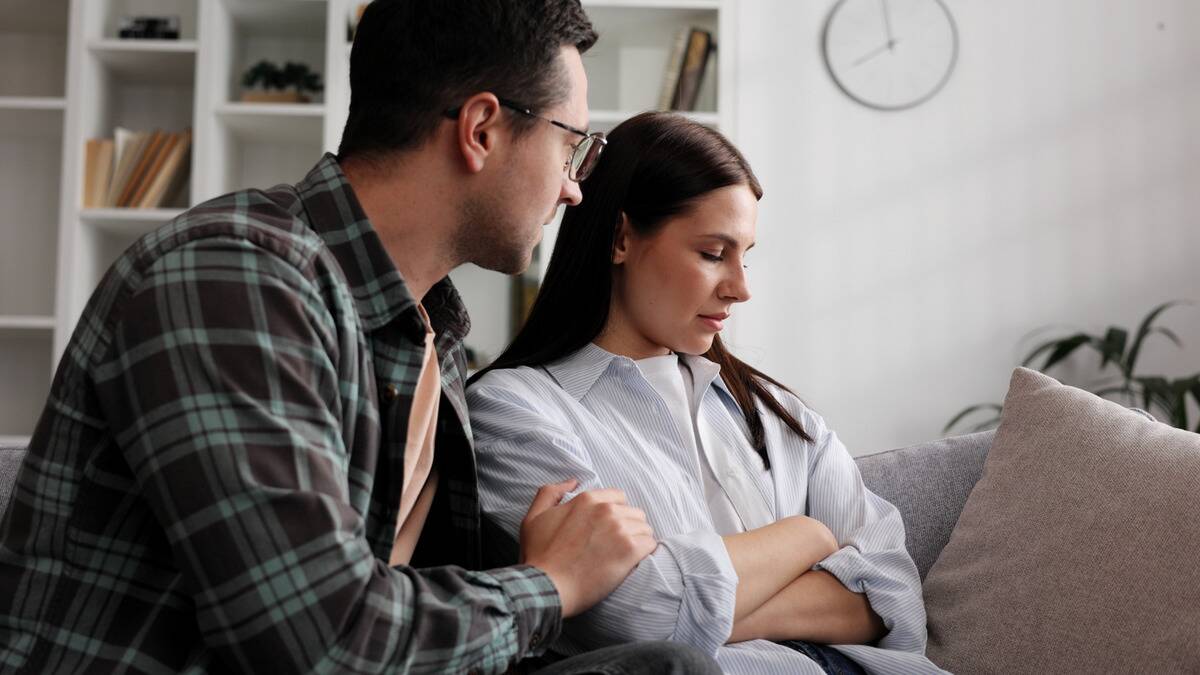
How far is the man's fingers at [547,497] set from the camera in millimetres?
1284

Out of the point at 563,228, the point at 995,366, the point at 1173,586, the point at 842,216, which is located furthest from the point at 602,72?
the point at 1173,586

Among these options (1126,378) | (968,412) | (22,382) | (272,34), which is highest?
(272,34)

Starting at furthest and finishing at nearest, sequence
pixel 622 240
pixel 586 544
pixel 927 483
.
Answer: pixel 927 483, pixel 622 240, pixel 586 544

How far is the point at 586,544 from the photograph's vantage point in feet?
3.86

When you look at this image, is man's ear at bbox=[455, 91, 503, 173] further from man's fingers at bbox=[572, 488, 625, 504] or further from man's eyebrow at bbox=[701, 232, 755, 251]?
man's eyebrow at bbox=[701, 232, 755, 251]

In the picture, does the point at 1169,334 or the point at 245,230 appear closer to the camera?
the point at 245,230

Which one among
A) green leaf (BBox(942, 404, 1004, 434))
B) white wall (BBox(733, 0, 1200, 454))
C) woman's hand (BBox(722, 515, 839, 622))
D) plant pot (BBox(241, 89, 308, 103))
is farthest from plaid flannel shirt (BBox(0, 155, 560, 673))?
white wall (BBox(733, 0, 1200, 454))

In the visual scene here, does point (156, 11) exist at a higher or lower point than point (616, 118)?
higher

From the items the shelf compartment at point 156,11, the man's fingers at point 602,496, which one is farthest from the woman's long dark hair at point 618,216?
the shelf compartment at point 156,11

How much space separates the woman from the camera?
4.45ft

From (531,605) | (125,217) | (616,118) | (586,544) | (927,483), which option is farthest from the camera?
(616,118)

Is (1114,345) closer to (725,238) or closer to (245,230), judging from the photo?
(725,238)

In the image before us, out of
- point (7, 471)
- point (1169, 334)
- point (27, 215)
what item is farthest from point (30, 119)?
point (1169, 334)

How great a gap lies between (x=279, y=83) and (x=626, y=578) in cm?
266
